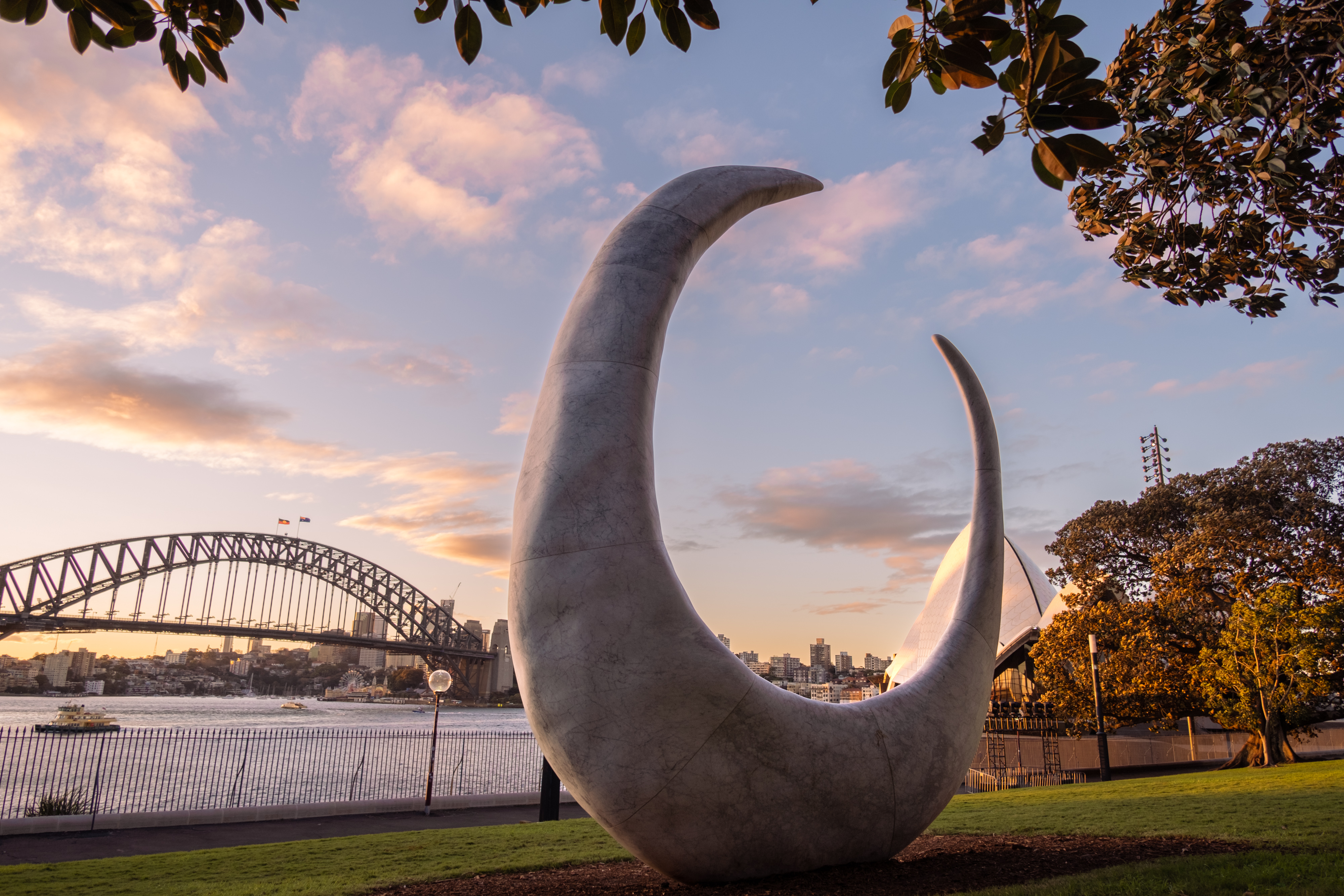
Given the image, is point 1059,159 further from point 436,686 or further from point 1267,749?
point 1267,749

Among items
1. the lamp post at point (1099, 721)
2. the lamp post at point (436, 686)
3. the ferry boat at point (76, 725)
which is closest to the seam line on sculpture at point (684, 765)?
the lamp post at point (436, 686)

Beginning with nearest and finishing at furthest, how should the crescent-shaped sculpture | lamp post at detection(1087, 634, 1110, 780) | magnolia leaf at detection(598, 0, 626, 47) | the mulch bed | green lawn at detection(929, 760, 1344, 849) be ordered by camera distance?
magnolia leaf at detection(598, 0, 626, 47), the crescent-shaped sculpture, the mulch bed, green lawn at detection(929, 760, 1344, 849), lamp post at detection(1087, 634, 1110, 780)

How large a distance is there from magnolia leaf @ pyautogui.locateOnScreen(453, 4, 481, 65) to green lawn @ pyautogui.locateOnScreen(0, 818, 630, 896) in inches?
248

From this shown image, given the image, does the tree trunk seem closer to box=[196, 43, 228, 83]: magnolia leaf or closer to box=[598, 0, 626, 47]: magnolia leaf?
box=[598, 0, 626, 47]: magnolia leaf

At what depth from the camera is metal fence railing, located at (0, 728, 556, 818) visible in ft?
64.1

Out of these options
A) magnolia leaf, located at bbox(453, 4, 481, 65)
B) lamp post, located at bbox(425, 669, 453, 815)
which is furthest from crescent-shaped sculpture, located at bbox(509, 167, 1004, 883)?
lamp post, located at bbox(425, 669, 453, 815)

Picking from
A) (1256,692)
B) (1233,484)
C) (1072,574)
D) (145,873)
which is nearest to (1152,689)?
(1256,692)

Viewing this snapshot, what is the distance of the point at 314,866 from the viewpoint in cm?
816

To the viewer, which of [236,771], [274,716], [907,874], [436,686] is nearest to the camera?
[907,874]

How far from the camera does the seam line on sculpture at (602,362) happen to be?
5.99 meters

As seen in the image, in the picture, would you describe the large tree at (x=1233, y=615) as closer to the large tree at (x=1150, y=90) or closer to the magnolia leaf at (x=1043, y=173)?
the large tree at (x=1150, y=90)

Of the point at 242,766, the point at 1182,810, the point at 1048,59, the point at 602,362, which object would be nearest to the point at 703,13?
the point at 1048,59

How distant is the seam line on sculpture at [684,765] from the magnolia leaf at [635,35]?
13.7 ft

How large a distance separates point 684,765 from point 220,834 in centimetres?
944
